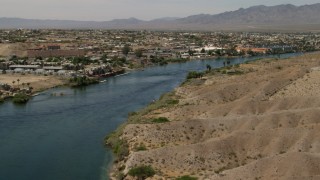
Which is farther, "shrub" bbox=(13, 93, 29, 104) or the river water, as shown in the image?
"shrub" bbox=(13, 93, 29, 104)

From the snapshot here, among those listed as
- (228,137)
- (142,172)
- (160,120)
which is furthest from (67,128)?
(228,137)

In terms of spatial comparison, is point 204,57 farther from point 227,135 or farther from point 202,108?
point 227,135

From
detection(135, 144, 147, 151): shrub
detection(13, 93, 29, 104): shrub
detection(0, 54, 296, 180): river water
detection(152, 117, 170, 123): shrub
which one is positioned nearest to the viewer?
detection(0, 54, 296, 180): river water

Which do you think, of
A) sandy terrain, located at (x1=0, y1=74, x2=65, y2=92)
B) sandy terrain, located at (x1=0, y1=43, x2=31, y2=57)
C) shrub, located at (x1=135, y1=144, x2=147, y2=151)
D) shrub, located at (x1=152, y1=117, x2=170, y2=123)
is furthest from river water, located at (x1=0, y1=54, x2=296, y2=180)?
sandy terrain, located at (x1=0, y1=43, x2=31, y2=57)

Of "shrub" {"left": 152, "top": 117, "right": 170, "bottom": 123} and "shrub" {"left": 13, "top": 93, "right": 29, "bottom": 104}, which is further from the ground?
"shrub" {"left": 152, "top": 117, "right": 170, "bottom": 123}

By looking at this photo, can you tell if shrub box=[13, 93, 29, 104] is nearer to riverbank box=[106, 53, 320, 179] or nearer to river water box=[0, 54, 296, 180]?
river water box=[0, 54, 296, 180]

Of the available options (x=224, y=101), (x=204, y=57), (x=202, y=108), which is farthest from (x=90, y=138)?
(x=204, y=57)

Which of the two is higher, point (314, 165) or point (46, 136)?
point (314, 165)
